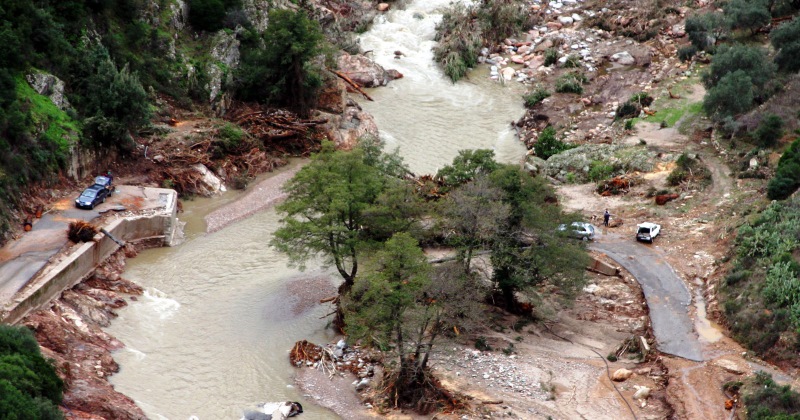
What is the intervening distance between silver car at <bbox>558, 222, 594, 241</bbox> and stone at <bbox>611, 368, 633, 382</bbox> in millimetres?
7736

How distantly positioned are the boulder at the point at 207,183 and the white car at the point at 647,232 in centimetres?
2341

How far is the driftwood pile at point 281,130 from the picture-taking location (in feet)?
193

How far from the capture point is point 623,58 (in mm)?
73125

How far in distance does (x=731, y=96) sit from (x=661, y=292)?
64.3 ft

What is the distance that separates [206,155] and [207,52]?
9.93 meters

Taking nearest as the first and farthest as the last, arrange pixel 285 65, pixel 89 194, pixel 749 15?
pixel 89 194, pixel 285 65, pixel 749 15

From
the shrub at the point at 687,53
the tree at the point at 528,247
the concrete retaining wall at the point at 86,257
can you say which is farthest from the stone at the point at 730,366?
the shrub at the point at 687,53

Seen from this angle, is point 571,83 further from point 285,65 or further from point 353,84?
point 285,65

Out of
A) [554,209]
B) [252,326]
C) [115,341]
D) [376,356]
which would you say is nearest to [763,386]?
[554,209]

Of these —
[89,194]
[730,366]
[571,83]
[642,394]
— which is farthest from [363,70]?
[730,366]

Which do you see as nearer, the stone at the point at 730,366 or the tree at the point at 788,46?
the stone at the point at 730,366

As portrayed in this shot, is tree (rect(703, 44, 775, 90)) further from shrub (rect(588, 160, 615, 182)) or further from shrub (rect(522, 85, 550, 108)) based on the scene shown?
shrub (rect(522, 85, 550, 108))

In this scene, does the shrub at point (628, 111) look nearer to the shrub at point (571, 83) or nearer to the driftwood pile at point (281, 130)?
the shrub at point (571, 83)

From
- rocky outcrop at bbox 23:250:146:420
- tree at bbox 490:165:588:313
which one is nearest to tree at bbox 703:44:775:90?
tree at bbox 490:165:588:313
